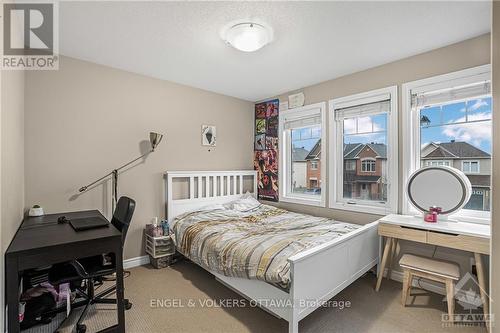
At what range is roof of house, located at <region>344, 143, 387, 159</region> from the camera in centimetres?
295

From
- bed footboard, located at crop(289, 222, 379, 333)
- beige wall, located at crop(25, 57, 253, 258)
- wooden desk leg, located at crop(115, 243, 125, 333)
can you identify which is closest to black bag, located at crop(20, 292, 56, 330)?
wooden desk leg, located at crop(115, 243, 125, 333)

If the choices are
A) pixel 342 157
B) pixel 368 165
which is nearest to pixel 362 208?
pixel 368 165

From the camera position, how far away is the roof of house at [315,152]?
3602 mm

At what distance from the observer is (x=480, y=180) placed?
91.3 inches

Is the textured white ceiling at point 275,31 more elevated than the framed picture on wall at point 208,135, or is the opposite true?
the textured white ceiling at point 275,31

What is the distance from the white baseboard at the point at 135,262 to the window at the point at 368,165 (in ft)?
9.97

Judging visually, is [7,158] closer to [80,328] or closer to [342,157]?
[80,328]

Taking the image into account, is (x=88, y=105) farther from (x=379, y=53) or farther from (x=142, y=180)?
(x=379, y=53)

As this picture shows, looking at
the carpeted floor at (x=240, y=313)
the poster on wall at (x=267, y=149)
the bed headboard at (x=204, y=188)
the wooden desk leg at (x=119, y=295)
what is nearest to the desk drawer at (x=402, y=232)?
the carpeted floor at (x=240, y=313)

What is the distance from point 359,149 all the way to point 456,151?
97 centimetres

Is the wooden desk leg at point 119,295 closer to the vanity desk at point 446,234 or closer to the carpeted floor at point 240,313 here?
the carpeted floor at point 240,313

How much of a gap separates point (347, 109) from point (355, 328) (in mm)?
2431

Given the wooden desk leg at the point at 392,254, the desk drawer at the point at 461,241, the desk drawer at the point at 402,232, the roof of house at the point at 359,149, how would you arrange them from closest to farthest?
the desk drawer at the point at 461,241 → the desk drawer at the point at 402,232 → the wooden desk leg at the point at 392,254 → the roof of house at the point at 359,149

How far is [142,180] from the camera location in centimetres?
311
